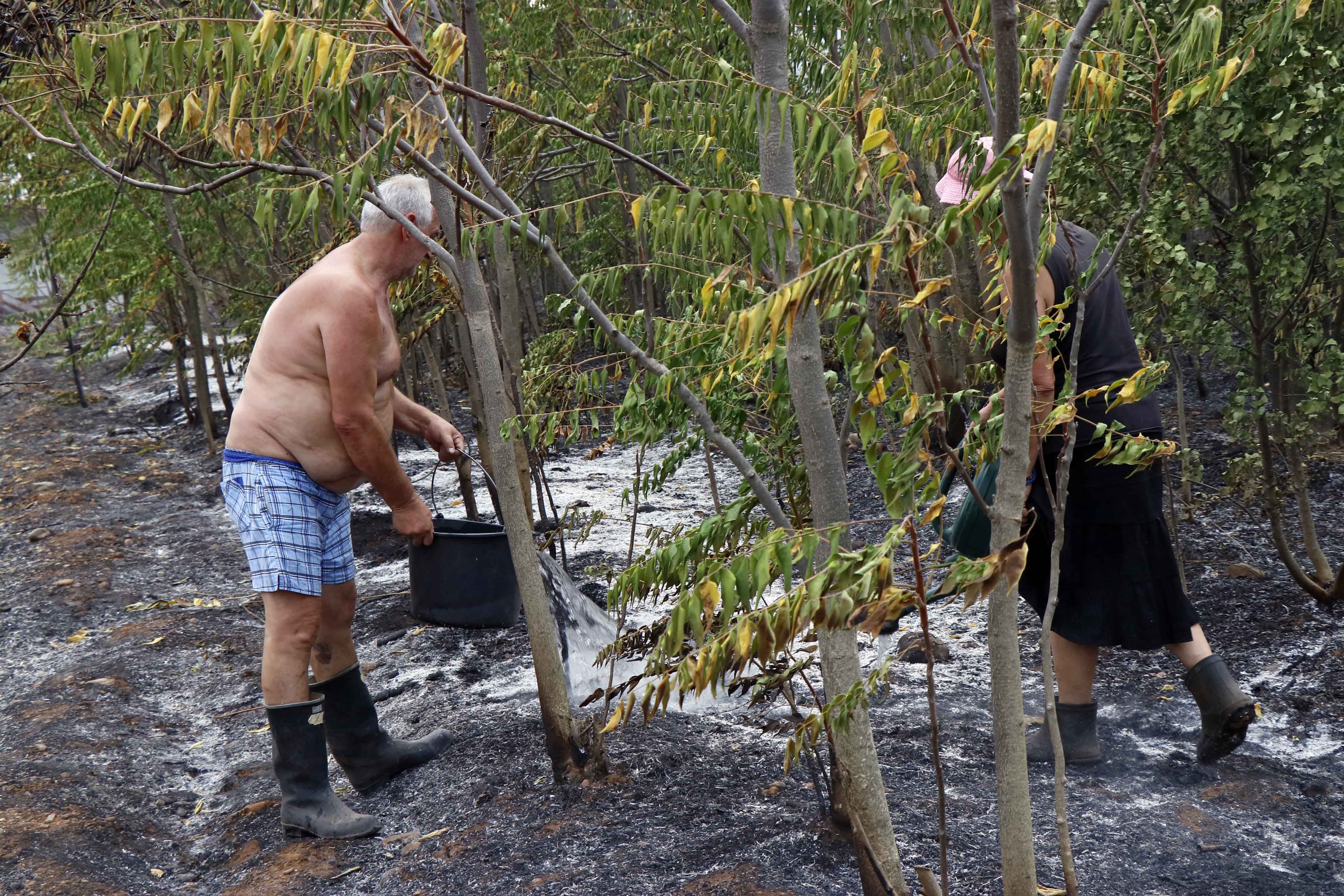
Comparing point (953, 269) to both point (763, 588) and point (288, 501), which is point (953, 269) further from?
point (763, 588)

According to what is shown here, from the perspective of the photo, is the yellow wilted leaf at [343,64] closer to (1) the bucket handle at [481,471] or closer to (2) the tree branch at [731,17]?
(2) the tree branch at [731,17]

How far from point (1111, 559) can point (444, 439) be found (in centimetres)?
222

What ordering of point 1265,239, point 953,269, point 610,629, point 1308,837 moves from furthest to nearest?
point 953,269 → point 610,629 → point 1265,239 → point 1308,837

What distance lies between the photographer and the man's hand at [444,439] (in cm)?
362

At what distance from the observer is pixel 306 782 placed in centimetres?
322

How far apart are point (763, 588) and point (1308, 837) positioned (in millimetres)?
2024

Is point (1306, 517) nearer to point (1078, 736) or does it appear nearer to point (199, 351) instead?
point (1078, 736)

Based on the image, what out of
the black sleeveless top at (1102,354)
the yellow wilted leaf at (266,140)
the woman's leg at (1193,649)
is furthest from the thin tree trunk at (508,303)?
the woman's leg at (1193,649)

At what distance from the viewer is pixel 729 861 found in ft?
8.86

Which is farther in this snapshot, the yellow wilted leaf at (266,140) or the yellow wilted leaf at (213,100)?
the yellow wilted leaf at (266,140)

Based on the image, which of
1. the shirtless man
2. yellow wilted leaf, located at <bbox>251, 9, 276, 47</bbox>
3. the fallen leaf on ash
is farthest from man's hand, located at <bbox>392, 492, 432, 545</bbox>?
the fallen leaf on ash

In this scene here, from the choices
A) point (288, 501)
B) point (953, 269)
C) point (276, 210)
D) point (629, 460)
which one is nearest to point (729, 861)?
point (288, 501)

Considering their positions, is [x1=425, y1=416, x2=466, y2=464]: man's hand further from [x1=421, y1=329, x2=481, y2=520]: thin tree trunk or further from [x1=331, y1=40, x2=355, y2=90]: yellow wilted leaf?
[x1=331, y1=40, x2=355, y2=90]: yellow wilted leaf

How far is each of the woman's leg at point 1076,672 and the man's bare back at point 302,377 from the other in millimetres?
2251
